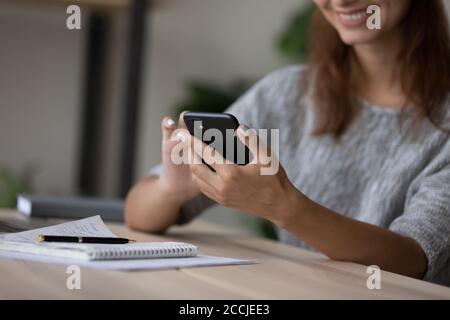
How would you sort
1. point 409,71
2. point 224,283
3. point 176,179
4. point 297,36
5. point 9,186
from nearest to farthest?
point 224,283 → point 176,179 → point 409,71 → point 297,36 → point 9,186

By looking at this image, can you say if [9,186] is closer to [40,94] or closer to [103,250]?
[40,94]

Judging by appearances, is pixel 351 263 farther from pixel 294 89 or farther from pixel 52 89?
pixel 52 89

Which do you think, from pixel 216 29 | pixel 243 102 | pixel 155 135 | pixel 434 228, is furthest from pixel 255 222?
pixel 434 228

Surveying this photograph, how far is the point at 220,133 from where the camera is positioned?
3.74ft

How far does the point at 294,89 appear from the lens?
1686 mm

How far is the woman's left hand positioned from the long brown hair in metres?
0.48

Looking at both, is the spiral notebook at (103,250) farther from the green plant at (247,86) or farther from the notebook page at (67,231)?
the green plant at (247,86)

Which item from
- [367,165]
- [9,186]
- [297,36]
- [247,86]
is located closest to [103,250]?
[367,165]

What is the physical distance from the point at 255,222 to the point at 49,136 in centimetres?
93

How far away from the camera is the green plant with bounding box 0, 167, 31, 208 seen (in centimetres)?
308

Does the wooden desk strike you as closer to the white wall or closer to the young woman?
the young woman

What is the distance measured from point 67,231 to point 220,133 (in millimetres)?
252

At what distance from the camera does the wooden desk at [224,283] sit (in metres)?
0.83

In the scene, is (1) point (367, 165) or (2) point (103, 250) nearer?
(2) point (103, 250)
